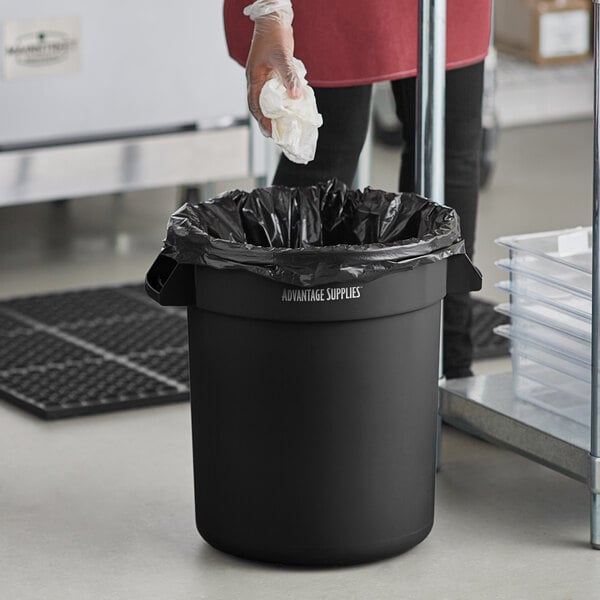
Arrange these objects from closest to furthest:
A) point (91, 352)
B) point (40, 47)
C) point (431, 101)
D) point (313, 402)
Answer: point (313, 402)
point (431, 101)
point (91, 352)
point (40, 47)

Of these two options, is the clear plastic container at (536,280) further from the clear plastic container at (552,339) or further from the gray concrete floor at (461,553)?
the gray concrete floor at (461,553)

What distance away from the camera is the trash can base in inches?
80.5

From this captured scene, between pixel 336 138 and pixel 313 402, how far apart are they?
2.07 ft

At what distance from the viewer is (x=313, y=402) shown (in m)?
1.97

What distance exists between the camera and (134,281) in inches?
140

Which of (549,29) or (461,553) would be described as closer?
(461,553)

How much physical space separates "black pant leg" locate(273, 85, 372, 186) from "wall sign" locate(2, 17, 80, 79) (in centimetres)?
119

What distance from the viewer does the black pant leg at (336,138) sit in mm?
2445

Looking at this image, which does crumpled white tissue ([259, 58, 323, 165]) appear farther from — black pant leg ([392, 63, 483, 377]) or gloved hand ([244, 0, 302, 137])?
black pant leg ([392, 63, 483, 377])

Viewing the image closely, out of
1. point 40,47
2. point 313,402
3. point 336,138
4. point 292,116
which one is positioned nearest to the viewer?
point 313,402

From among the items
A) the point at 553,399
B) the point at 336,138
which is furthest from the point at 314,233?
the point at 553,399

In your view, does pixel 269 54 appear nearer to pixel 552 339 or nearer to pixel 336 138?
pixel 336 138

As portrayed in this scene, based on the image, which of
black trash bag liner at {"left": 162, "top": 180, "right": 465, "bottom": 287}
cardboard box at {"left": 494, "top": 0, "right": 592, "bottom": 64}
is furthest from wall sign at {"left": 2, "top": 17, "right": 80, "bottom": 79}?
cardboard box at {"left": 494, "top": 0, "right": 592, "bottom": 64}

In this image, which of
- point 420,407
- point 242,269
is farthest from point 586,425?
point 242,269
